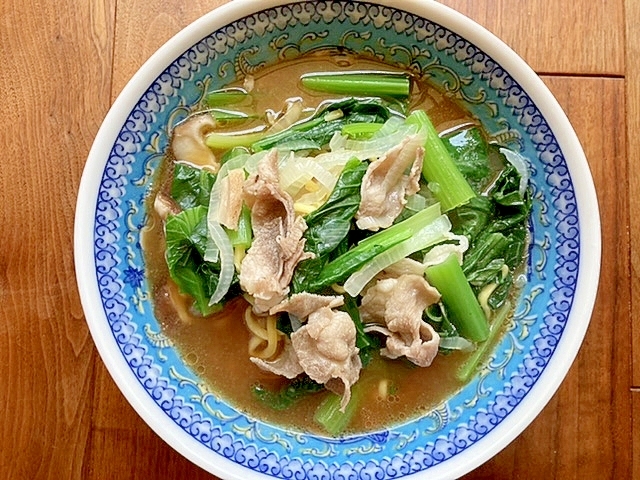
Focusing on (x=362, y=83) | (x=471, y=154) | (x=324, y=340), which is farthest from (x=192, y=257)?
(x=471, y=154)

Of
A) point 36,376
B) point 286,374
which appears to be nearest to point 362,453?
point 286,374

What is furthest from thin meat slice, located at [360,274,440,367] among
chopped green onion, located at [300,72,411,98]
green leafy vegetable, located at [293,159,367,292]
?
chopped green onion, located at [300,72,411,98]

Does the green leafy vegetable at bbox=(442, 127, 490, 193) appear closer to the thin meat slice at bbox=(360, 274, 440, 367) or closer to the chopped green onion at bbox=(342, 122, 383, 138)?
the chopped green onion at bbox=(342, 122, 383, 138)

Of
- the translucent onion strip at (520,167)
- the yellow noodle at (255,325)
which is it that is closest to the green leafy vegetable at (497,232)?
the translucent onion strip at (520,167)

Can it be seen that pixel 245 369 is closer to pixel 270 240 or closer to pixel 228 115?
pixel 270 240

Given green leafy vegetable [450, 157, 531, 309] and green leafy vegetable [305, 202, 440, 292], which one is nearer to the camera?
green leafy vegetable [305, 202, 440, 292]

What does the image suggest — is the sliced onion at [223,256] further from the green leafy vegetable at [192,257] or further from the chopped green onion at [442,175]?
the chopped green onion at [442,175]
